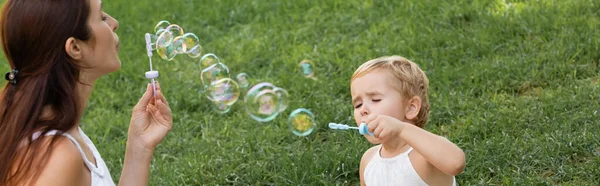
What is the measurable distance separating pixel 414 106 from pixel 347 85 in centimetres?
226

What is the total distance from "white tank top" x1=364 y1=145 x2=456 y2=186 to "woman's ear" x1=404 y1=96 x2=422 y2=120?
0.12 m

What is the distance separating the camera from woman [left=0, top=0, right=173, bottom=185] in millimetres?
2750

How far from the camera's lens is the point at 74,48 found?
113 inches

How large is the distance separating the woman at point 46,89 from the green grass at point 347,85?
1.57 metres

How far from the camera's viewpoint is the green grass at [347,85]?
426 cm

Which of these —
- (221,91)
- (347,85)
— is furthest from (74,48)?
(347,85)

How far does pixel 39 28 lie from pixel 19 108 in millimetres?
258

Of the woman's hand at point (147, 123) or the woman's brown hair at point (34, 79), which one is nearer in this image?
the woman's brown hair at point (34, 79)

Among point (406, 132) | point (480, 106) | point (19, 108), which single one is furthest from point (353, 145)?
point (19, 108)

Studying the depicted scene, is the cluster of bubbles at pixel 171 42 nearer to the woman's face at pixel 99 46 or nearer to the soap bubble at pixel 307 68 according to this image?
the woman's face at pixel 99 46

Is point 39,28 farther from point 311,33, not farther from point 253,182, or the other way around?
point 311,33

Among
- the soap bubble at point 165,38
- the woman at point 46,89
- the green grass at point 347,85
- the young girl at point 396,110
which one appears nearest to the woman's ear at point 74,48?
the woman at point 46,89

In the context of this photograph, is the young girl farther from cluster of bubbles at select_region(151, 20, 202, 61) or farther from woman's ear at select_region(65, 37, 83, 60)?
cluster of bubbles at select_region(151, 20, 202, 61)

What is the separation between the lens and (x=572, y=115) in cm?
443
